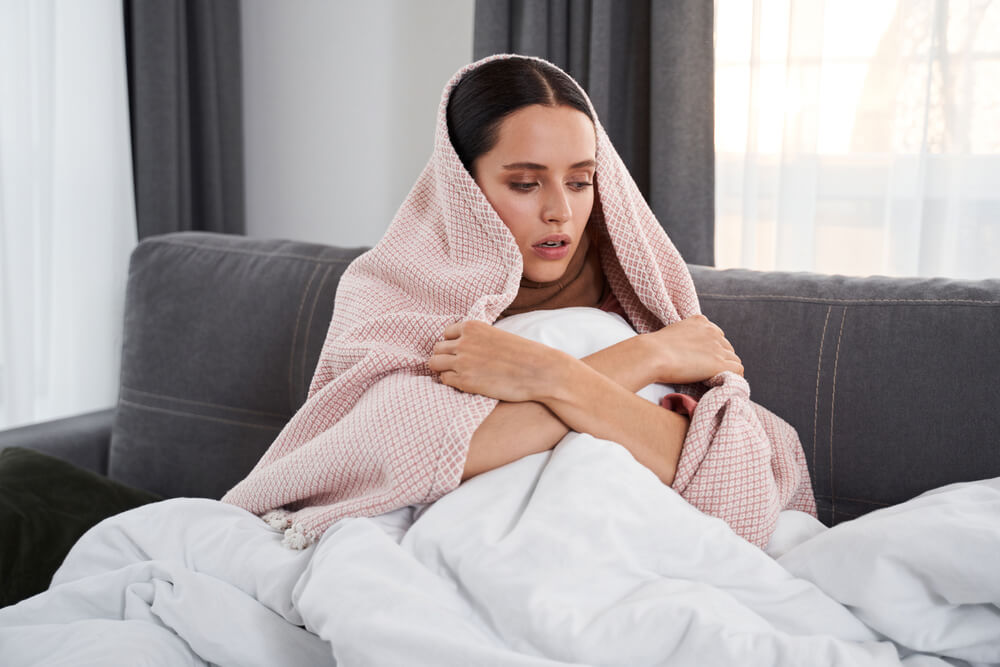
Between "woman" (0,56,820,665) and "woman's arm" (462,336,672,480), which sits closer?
"woman" (0,56,820,665)

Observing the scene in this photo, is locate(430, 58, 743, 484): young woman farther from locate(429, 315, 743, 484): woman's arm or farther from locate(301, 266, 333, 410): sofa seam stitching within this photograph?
locate(301, 266, 333, 410): sofa seam stitching

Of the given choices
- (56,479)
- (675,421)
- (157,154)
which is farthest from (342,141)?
(675,421)

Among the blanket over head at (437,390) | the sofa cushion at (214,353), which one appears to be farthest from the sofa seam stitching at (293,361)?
the blanket over head at (437,390)

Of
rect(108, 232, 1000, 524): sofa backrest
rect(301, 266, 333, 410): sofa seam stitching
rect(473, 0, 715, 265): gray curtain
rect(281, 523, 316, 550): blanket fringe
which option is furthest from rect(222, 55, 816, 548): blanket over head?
rect(473, 0, 715, 265): gray curtain

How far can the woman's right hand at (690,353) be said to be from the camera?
1221 millimetres

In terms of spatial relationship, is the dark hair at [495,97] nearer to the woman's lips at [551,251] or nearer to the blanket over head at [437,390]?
the blanket over head at [437,390]

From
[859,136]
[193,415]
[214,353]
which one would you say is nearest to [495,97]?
[214,353]

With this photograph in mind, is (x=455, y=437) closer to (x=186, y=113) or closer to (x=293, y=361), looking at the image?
(x=293, y=361)

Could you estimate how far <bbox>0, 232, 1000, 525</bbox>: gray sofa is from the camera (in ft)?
4.41

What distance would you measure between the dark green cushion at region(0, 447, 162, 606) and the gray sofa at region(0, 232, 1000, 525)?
0.21 meters

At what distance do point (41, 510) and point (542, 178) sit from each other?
102cm

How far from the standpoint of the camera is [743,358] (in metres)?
1.48

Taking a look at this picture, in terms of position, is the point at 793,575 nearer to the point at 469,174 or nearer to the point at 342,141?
the point at 469,174

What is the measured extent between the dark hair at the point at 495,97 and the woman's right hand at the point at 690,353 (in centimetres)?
37
